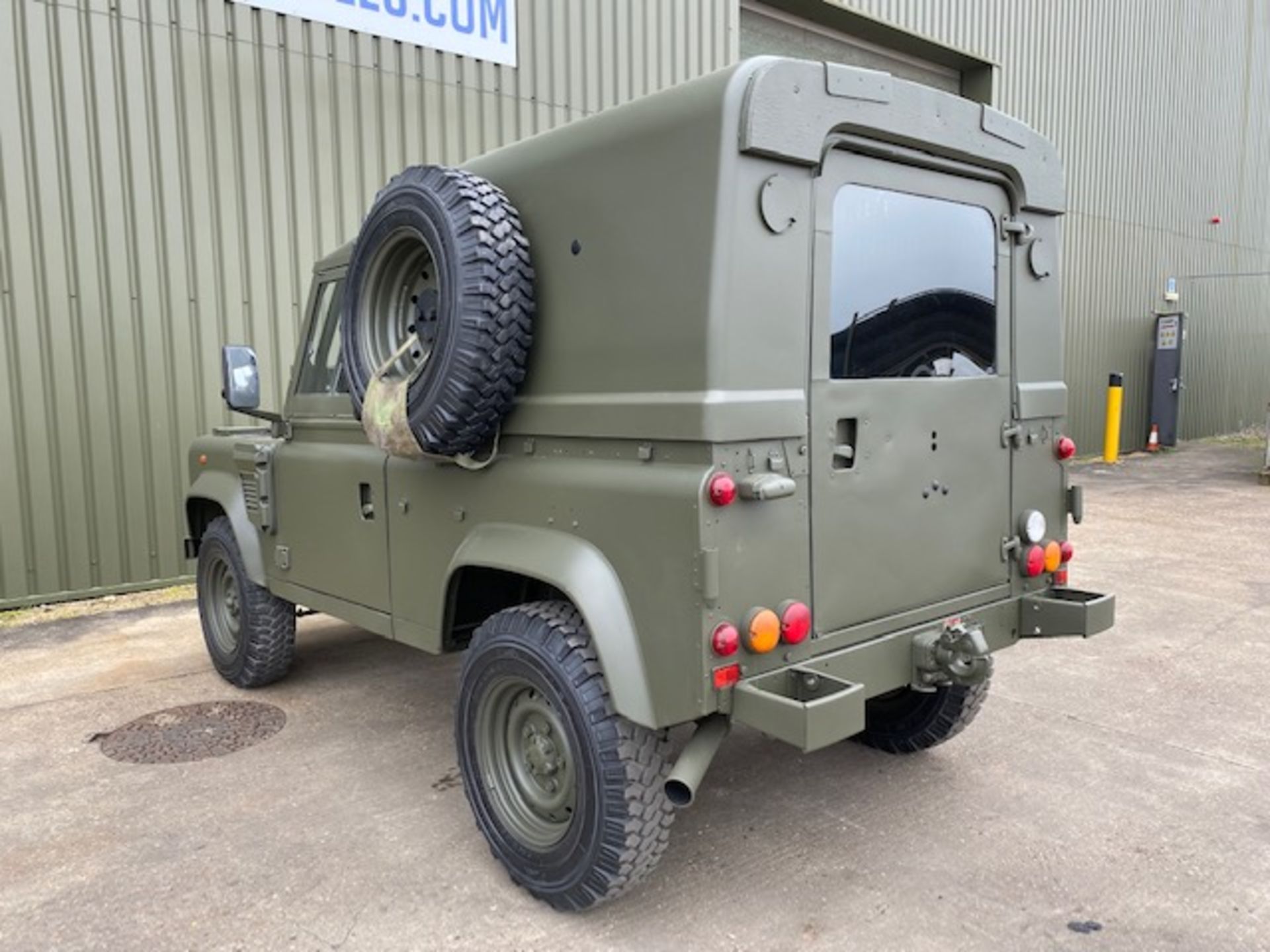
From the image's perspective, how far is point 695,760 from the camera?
261 centimetres

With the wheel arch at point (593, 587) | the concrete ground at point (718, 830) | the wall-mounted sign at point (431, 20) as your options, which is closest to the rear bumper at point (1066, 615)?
the concrete ground at point (718, 830)

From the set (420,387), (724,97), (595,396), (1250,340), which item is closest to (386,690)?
(420,387)

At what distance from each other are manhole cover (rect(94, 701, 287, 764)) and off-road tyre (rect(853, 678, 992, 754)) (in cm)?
270

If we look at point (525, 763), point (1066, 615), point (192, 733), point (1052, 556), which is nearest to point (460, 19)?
point (192, 733)

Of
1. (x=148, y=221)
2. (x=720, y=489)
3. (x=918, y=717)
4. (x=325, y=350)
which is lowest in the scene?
(x=918, y=717)

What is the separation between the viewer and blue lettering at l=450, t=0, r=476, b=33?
8.02 meters

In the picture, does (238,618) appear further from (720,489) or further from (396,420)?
(720,489)

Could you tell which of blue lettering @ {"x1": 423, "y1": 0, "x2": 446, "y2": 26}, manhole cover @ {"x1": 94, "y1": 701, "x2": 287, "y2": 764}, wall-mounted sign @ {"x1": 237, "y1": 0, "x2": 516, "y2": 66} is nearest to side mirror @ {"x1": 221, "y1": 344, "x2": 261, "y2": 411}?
manhole cover @ {"x1": 94, "y1": 701, "x2": 287, "y2": 764}

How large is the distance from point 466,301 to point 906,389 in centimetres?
138

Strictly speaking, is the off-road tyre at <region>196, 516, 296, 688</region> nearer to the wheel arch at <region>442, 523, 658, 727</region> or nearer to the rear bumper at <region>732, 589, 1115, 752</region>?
the wheel arch at <region>442, 523, 658, 727</region>

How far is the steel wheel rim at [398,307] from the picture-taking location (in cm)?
335

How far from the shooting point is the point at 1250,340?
834 inches

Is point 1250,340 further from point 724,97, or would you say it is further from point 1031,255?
point 724,97

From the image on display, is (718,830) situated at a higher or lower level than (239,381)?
lower
